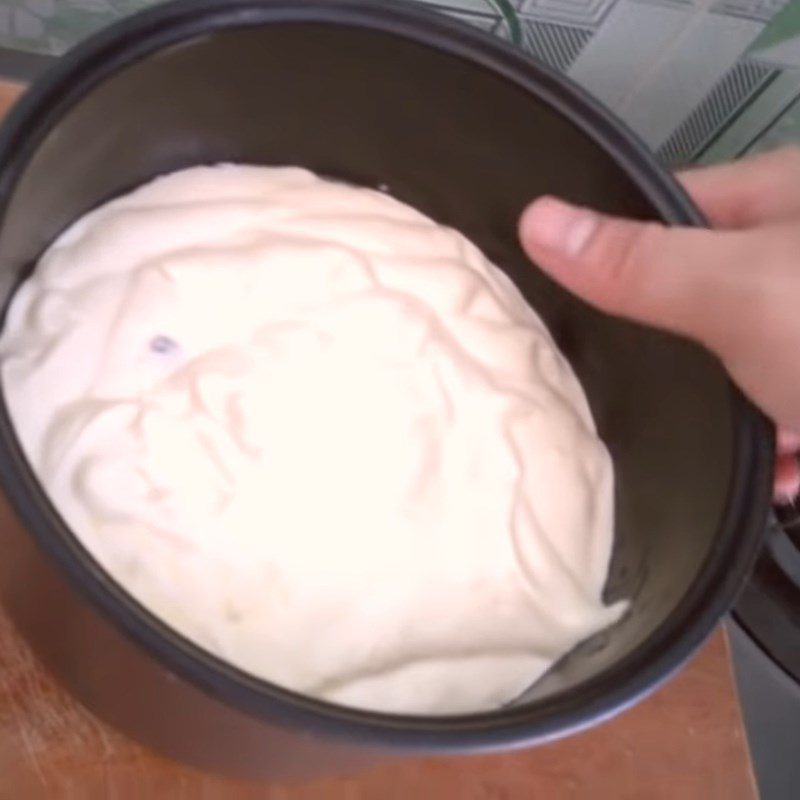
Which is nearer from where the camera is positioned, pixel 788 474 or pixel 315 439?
pixel 315 439

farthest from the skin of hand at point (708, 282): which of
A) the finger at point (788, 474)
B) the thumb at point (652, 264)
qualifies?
the finger at point (788, 474)

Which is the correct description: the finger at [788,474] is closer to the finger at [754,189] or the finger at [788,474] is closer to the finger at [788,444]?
the finger at [788,444]

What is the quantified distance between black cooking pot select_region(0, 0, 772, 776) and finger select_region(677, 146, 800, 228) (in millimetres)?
78

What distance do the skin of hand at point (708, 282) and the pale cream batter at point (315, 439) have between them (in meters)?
0.06

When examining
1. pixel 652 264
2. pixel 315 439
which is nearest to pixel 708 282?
pixel 652 264

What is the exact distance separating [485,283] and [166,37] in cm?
15

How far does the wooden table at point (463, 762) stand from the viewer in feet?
1.57

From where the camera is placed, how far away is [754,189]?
531 mm

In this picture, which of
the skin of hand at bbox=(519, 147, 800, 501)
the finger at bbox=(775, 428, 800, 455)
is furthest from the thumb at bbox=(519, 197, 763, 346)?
the finger at bbox=(775, 428, 800, 455)

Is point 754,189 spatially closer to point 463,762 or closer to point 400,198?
point 400,198

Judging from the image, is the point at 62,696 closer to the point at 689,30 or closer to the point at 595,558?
the point at 595,558

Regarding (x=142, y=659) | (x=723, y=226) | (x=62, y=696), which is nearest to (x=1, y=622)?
(x=62, y=696)

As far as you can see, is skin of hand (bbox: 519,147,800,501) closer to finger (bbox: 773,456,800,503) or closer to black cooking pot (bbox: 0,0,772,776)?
black cooking pot (bbox: 0,0,772,776)

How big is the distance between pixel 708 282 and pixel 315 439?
136 millimetres
